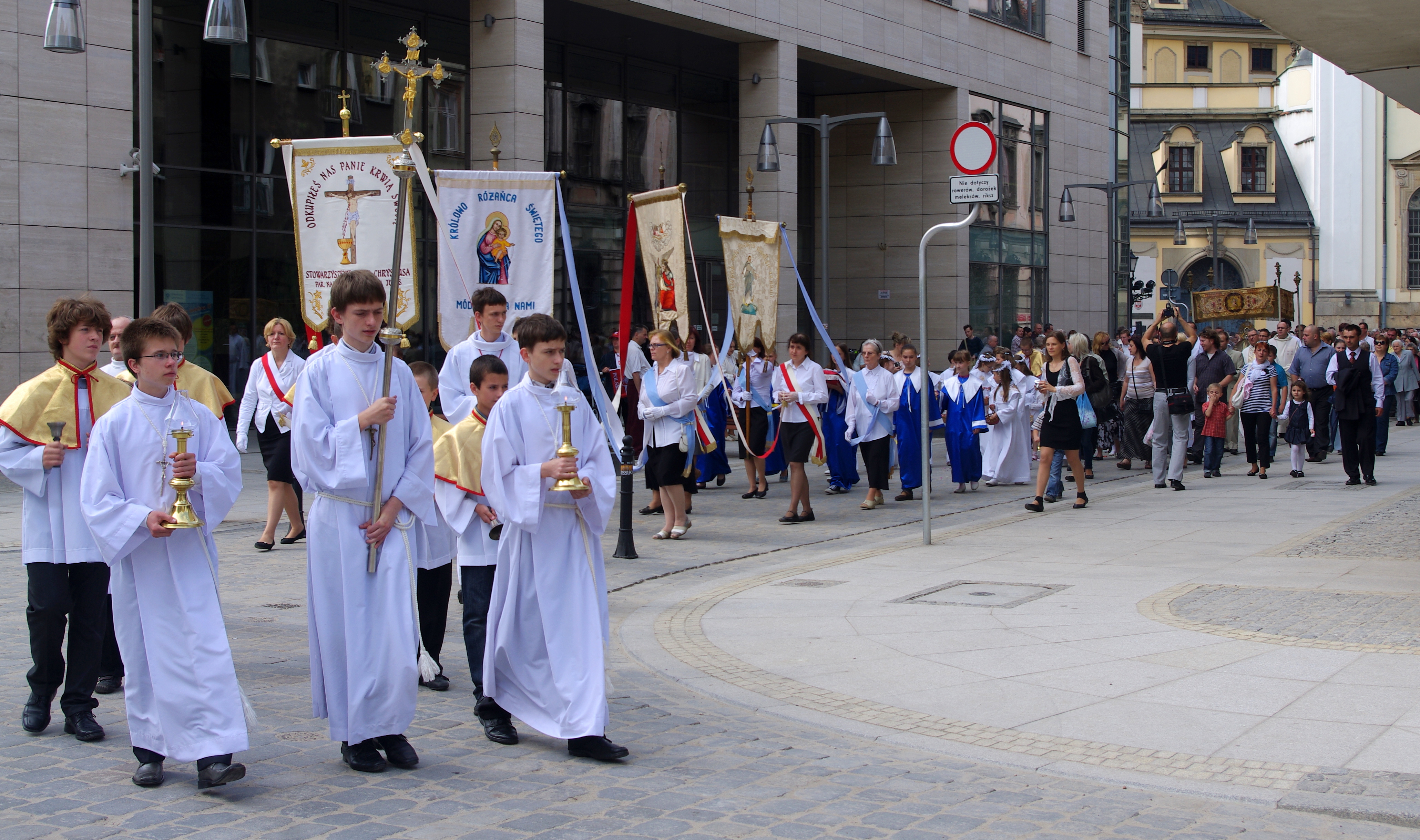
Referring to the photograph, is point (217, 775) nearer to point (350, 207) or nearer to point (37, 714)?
point (37, 714)

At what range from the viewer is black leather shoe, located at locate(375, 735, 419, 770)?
17.6 ft

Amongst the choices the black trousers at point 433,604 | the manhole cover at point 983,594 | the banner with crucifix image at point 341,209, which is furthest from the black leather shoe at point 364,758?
the banner with crucifix image at point 341,209

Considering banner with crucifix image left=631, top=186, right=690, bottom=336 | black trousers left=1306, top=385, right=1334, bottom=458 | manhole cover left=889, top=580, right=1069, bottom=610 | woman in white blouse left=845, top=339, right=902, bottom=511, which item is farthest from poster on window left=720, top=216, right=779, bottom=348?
black trousers left=1306, top=385, right=1334, bottom=458

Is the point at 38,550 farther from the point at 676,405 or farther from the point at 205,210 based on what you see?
the point at 205,210

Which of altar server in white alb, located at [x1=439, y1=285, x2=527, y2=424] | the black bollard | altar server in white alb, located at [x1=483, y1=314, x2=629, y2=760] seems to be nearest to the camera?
altar server in white alb, located at [x1=483, y1=314, x2=629, y2=760]

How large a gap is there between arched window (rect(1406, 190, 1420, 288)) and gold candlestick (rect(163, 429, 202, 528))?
74179mm

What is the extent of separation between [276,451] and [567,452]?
21.2ft

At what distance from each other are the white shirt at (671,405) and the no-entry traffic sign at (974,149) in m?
2.89

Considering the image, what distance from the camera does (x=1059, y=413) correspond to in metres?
13.7

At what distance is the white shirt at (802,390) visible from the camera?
13398 mm

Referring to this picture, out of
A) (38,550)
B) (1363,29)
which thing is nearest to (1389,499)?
(1363,29)

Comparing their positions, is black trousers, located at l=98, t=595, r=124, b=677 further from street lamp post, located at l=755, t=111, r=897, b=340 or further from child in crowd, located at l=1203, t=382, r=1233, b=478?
street lamp post, located at l=755, t=111, r=897, b=340

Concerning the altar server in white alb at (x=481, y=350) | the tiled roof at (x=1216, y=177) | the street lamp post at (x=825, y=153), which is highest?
the tiled roof at (x=1216, y=177)

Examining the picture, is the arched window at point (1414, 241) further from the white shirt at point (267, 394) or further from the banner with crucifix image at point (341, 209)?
the white shirt at point (267, 394)
